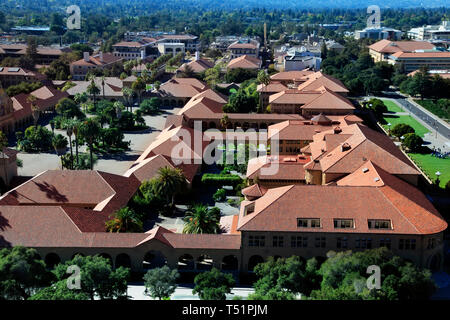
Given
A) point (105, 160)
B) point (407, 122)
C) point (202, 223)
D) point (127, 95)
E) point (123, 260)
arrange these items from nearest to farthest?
1. point (123, 260)
2. point (202, 223)
3. point (105, 160)
4. point (407, 122)
5. point (127, 95)

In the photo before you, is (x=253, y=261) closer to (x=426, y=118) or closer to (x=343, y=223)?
(x=343, y=223)

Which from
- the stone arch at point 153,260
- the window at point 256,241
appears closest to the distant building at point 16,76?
the stone arch at point 153,260

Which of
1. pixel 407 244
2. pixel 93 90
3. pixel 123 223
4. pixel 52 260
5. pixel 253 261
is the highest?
pixel 93 90

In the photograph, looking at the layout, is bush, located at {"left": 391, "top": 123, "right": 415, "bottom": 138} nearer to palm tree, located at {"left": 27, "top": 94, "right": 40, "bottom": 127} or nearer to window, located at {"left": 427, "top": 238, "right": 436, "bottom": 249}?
window, located at {"left": 427, "top": 238, "right": 436, "bottom": 249}

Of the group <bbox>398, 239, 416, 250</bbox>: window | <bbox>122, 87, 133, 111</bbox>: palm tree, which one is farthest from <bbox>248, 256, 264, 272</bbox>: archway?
<bbox>122, 87, 133, 111</bbox>: palm tree

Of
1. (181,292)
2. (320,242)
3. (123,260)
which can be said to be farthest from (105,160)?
(320,242)

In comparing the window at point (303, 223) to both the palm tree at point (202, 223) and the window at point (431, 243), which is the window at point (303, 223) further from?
the window at point (431, 243)

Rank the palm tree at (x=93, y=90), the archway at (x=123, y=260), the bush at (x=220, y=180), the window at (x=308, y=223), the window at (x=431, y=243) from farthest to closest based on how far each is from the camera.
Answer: the palm tree at (x=93, y=90)
the bush at (x=220, y=180)
the archway at (x=123, y=260)
the window at (x=308, y=223)
the window at (x=431, y=243)
